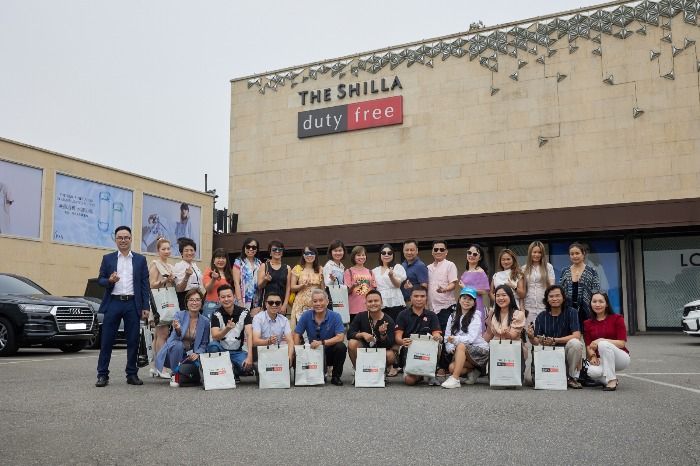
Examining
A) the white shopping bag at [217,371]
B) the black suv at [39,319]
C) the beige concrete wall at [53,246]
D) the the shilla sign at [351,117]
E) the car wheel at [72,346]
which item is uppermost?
the the shilla sign at [351,117]

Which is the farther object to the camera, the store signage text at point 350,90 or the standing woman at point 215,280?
the store signage text at point 350,90

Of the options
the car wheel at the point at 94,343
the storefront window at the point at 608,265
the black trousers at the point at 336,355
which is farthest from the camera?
the storefront window at the point at 608,265

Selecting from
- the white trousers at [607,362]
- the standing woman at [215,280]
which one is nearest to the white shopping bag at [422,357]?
the white trousers at [607,362]

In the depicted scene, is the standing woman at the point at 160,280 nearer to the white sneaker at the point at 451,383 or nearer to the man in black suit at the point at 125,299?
the man in black suit at the point at 125,299

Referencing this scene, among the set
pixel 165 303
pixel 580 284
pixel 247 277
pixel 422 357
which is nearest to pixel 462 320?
pixel 422 357

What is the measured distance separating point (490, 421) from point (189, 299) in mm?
4424

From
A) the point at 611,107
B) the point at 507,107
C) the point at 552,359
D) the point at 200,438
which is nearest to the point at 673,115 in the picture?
the point at 611,107

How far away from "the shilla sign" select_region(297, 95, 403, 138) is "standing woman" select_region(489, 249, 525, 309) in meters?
16.7

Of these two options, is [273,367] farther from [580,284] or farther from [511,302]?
[580,284]

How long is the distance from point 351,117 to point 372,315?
18.2 meters

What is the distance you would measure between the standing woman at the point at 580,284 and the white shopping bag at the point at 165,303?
505 cm

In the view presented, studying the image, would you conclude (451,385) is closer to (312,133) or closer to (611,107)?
(611,107)

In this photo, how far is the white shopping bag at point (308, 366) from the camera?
834 centimetres

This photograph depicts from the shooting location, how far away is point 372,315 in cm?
891
